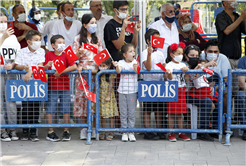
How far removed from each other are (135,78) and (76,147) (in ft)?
4.75

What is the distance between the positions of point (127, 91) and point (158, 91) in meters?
0.51

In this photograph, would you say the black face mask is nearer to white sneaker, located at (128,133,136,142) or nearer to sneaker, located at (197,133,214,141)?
sneaker, located at (197,133,214,141)

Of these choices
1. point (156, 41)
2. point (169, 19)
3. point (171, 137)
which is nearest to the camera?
point (156, 41)

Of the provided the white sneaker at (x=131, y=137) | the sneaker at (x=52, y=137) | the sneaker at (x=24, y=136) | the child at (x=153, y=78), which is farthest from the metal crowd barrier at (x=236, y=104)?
the sneaker at (x=24, y=136)

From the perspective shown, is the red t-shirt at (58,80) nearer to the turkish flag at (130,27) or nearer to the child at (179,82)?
the turkish flag at (130,27)

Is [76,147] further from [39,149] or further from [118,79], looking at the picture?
[118,79]

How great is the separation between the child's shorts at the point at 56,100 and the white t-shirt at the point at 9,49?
837 millimetres

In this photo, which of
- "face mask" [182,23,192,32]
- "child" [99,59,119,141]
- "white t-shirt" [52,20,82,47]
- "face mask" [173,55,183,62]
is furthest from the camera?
"face mask" [182,23,192,32]

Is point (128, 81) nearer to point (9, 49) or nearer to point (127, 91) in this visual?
point (127, 91)

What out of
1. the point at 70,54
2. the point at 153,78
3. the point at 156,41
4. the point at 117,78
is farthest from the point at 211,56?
the point at 70,54

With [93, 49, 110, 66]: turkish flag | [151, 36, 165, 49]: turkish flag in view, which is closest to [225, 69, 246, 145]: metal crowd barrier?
[151, 36, 165, 49]: turkish flag

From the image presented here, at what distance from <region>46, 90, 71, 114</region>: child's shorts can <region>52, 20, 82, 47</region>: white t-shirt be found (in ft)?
4.11

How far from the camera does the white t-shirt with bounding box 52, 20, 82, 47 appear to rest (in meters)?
6.35

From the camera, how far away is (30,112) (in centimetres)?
559
